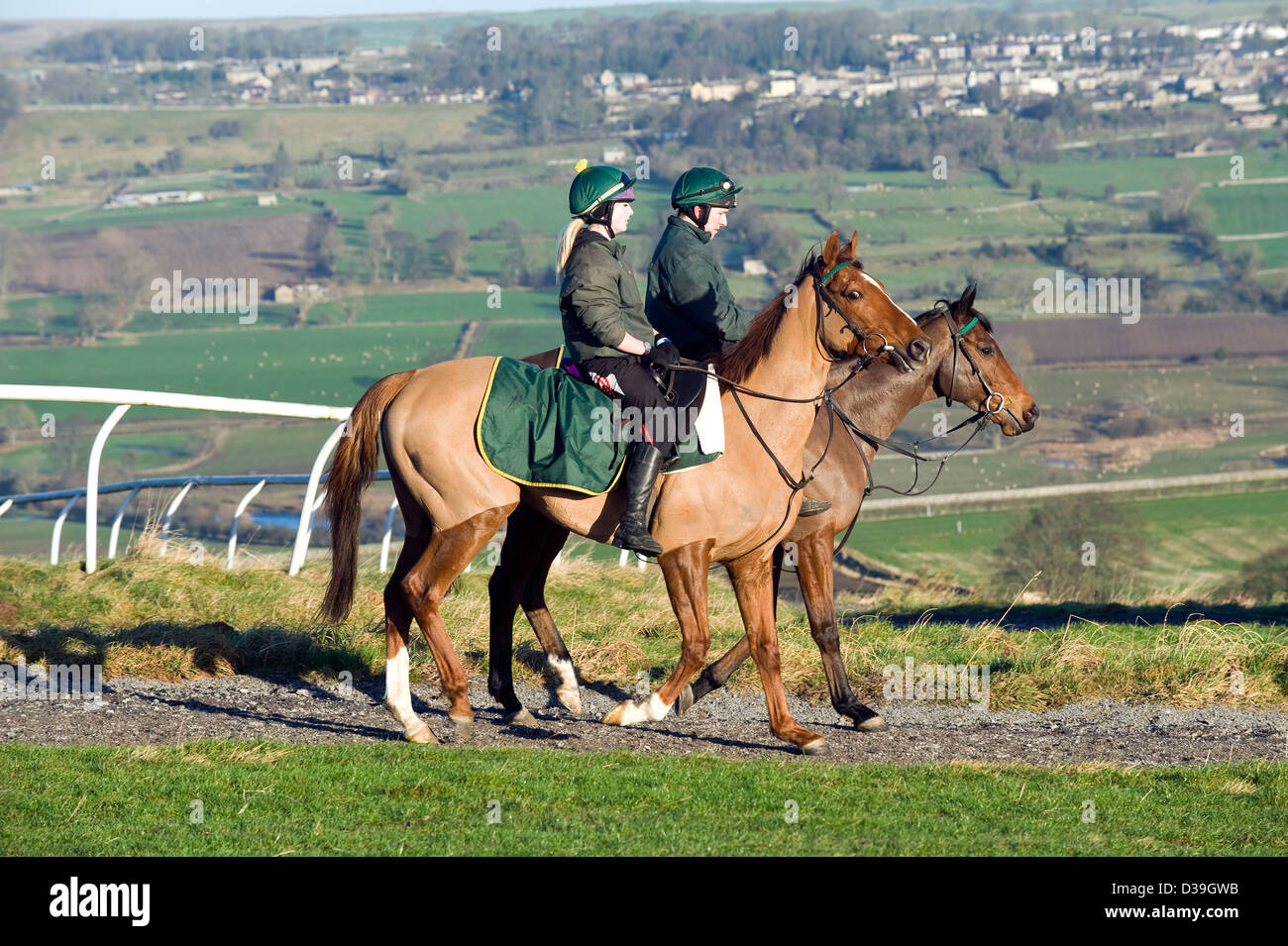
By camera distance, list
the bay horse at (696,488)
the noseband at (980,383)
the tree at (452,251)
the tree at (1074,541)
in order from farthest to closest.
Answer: the tree at (452,251)
the tree at (1074,541)
the noseband at (980,383)
the bay horse at (696,488)

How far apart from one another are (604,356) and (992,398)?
254 centimetres

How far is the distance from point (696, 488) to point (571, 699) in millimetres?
1503

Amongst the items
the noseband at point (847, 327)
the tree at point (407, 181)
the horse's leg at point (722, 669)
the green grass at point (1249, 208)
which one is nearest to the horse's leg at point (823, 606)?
the horse's leg at point (722, 669)

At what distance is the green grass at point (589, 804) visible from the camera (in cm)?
497

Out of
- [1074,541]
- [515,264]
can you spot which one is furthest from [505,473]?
[515,264]

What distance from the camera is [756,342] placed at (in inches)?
274

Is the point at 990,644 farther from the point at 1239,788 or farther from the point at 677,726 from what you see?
the point at 1239,788

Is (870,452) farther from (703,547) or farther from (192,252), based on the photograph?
(192,252)

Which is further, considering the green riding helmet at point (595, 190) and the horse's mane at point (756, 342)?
the horse's mane at point (756, 342)

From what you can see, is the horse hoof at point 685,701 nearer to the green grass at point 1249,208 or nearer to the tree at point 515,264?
the tree at point 515,264

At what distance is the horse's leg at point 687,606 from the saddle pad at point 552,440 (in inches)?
16.1

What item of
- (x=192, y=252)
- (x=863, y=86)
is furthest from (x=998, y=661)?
(x=863, y=86)

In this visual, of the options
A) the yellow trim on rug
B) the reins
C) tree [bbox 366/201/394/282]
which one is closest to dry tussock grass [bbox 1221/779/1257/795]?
the reins

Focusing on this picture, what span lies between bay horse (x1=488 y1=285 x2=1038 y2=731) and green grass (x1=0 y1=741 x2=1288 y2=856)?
3.67 ft
